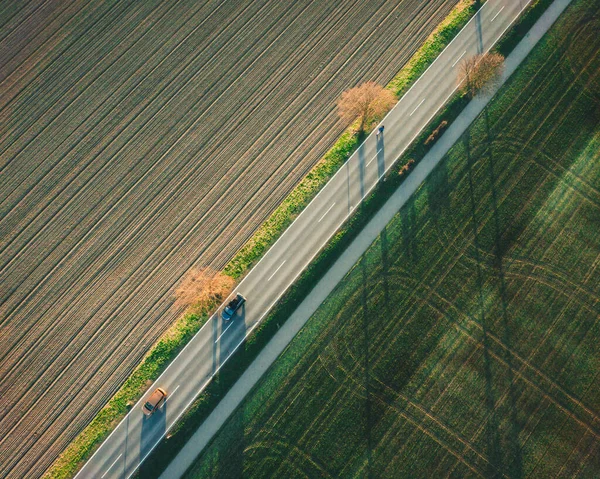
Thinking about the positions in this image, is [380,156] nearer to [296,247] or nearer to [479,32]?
[296,247]

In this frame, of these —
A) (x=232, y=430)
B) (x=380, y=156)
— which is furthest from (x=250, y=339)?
(x=380, y=156)

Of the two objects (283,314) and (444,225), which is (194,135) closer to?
(283,314)

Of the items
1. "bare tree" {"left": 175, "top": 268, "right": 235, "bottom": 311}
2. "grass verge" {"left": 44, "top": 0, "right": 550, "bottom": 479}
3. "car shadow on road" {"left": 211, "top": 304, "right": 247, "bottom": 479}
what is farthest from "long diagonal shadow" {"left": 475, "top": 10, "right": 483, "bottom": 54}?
"car shadow on road" {"left": 211, "top": 304, "right": 247, "bottom": 479}

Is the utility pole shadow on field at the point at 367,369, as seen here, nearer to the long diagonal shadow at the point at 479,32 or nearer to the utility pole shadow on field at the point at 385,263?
the utility pole shadow on field at the point at 385,263

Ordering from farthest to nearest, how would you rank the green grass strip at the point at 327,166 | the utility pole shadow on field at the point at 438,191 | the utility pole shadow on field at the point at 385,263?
the utility pole shadow on field at the point at 438,191, the green grass strip at the point at 327,166, the utility pole shadow on field at the point at 385,263

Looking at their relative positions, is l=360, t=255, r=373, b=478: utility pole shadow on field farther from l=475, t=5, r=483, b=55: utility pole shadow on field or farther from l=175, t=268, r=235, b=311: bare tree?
l=475, t=5, r=483, b=55: utility pole shadow on field

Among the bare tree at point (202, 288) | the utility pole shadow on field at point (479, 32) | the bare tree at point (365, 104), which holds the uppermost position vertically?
the utility pole shadow on field at point (479, 32)

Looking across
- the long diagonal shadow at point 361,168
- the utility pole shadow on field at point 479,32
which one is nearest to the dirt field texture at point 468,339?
the long diagonal shadow at point 361,168
